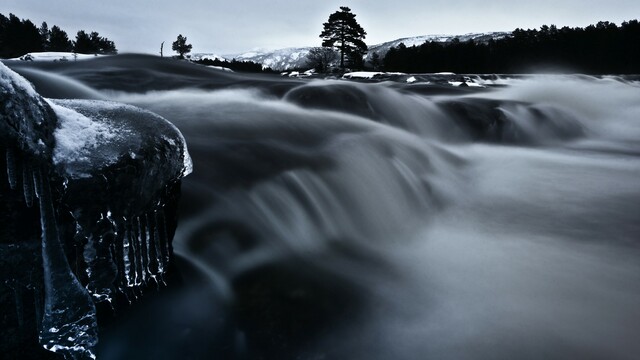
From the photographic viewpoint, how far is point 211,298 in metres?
2.13

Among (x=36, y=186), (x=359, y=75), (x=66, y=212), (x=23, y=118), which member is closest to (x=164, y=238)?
(x=66, y=212)

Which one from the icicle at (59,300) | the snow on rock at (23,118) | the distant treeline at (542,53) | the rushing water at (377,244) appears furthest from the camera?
the distant treeline at (542,53)

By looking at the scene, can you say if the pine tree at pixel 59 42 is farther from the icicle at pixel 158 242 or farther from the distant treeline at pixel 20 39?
the icicle at pixel 158 242

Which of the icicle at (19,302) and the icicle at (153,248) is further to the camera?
the icicle at (153,248)

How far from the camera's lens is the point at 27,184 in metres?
1.33

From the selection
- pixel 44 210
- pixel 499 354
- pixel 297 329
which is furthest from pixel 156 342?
pixel 499 354

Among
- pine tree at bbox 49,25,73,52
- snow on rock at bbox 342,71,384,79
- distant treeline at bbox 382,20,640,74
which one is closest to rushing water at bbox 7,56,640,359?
snow on rock at bbox 342,71,384,79

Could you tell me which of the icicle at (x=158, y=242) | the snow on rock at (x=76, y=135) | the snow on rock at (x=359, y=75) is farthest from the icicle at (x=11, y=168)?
the snow on rock at (x=359, y=75)

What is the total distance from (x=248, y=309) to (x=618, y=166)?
5.46 m

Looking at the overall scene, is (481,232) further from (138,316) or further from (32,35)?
(32,35)

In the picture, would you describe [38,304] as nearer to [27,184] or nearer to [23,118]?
[27,184]

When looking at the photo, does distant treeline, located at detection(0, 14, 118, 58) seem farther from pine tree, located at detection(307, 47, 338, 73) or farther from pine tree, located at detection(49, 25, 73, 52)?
pine tree, located at detection(307, 47, 338, 73)

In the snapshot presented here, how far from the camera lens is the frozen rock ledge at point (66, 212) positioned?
133cm

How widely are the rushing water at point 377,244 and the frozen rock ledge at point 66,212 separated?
35cm
